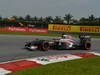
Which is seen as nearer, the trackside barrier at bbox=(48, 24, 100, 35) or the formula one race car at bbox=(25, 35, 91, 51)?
the formula one race car at bbox=(25, 35, 91, 51)

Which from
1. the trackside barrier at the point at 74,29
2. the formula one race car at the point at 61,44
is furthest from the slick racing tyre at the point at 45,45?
the trackside barrier at the point at 74,29

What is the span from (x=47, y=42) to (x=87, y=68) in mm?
5244

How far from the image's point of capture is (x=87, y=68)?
284 inches

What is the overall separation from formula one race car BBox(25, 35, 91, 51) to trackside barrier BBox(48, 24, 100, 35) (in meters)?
21.8

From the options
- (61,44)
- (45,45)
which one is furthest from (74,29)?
(45,45)

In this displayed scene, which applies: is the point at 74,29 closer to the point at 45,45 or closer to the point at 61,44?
the point at 61,44

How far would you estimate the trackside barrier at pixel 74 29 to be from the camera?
116 ft

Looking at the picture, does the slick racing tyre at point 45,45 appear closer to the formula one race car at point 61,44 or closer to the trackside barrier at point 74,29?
the formula one race car at point 61,44

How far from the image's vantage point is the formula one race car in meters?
12.1

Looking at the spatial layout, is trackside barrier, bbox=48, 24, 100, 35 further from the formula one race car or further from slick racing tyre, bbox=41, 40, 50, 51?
slick racing tyre, bbox=41, 40, 50, 51

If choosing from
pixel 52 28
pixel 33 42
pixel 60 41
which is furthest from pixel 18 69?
pixel 52 28

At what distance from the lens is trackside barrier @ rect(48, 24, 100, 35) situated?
3544 cm

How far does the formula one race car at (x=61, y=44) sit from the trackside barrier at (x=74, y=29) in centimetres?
2183

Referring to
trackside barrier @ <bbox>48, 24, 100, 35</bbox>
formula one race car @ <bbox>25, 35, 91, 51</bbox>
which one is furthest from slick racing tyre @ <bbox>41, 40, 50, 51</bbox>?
trackside barrier @ <bbox>48, 24, 100, 35</bbox>
